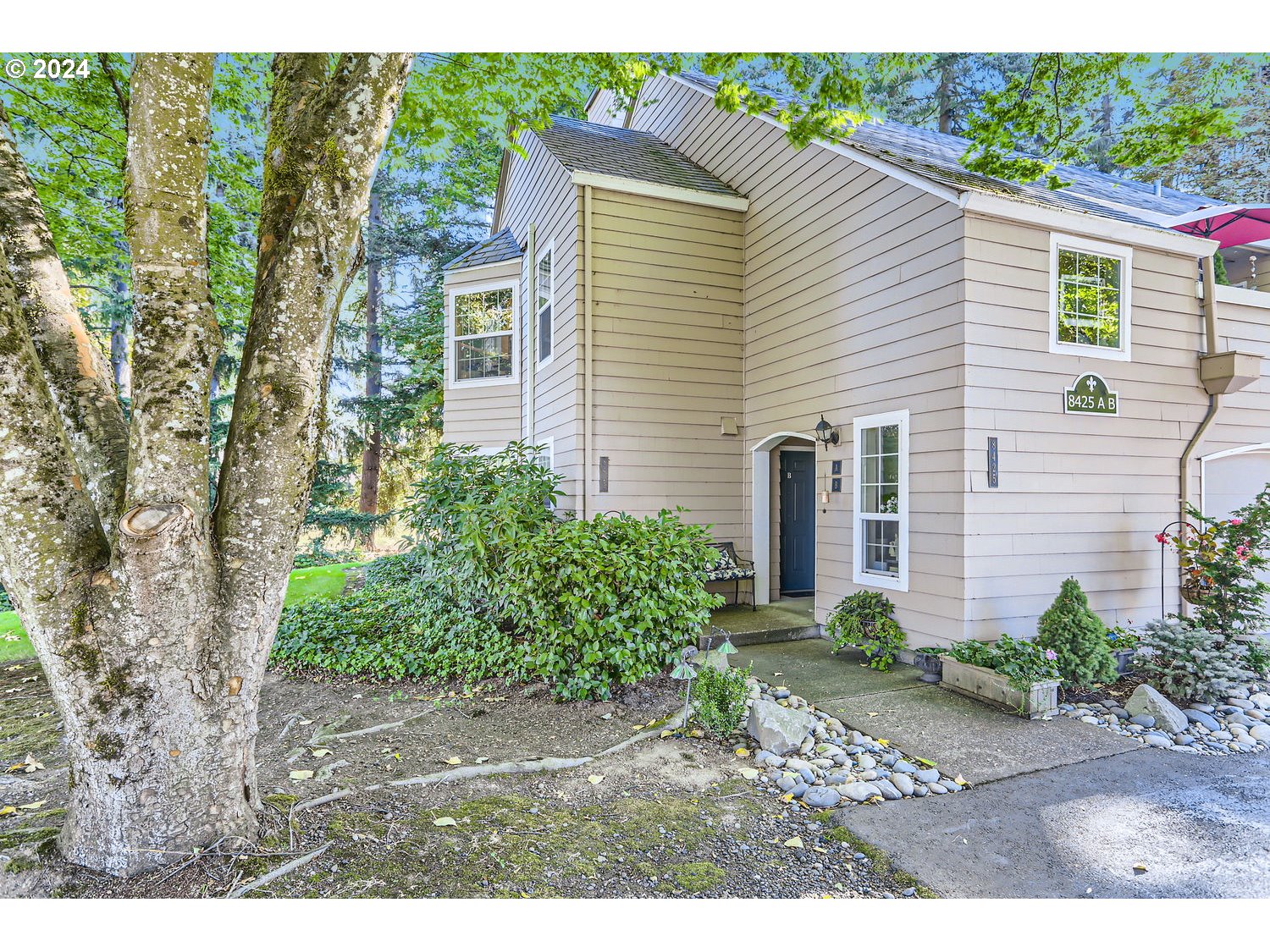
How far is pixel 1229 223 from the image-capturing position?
474cm

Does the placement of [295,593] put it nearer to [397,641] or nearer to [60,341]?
[397,641]

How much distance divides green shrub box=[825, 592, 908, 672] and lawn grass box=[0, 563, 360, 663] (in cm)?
434

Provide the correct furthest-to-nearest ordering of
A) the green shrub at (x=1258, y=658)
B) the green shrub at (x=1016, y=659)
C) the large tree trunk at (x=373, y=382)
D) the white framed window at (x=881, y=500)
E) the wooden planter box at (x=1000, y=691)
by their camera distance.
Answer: the large tree trunk at (x=373, y=382) < the white framed window at (x=881, y=500) < the green shrub at (x=1258, y=658) < the green shrub at (x=1016, y=659) < the wooden planter box at (x=1000, y=691)

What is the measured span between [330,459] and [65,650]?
1041cm

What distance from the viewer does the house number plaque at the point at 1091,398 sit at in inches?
169

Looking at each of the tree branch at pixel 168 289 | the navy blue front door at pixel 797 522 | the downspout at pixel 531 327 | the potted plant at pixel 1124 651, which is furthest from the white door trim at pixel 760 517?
the tree branch at pixel 168 289

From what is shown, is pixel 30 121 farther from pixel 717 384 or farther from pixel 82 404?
pixel 717 384

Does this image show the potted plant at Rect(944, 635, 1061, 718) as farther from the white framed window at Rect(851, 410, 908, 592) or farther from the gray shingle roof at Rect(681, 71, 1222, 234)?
the gray shingle roof at Rect(681, 71, 1222, 234)

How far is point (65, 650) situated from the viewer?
1.66 meters

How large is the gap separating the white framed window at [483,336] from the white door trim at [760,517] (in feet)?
10.6

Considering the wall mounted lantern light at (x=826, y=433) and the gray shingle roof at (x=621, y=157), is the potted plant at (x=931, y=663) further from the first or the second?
the gray shingle roof at (x=621, y=157)

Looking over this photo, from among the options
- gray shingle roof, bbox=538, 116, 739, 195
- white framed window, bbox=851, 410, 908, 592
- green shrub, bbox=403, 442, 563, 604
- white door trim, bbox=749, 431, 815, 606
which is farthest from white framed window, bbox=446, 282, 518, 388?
Answer: white framed window, bbox=851, 410, 908, 592

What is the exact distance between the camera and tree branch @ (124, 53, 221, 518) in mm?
1719
